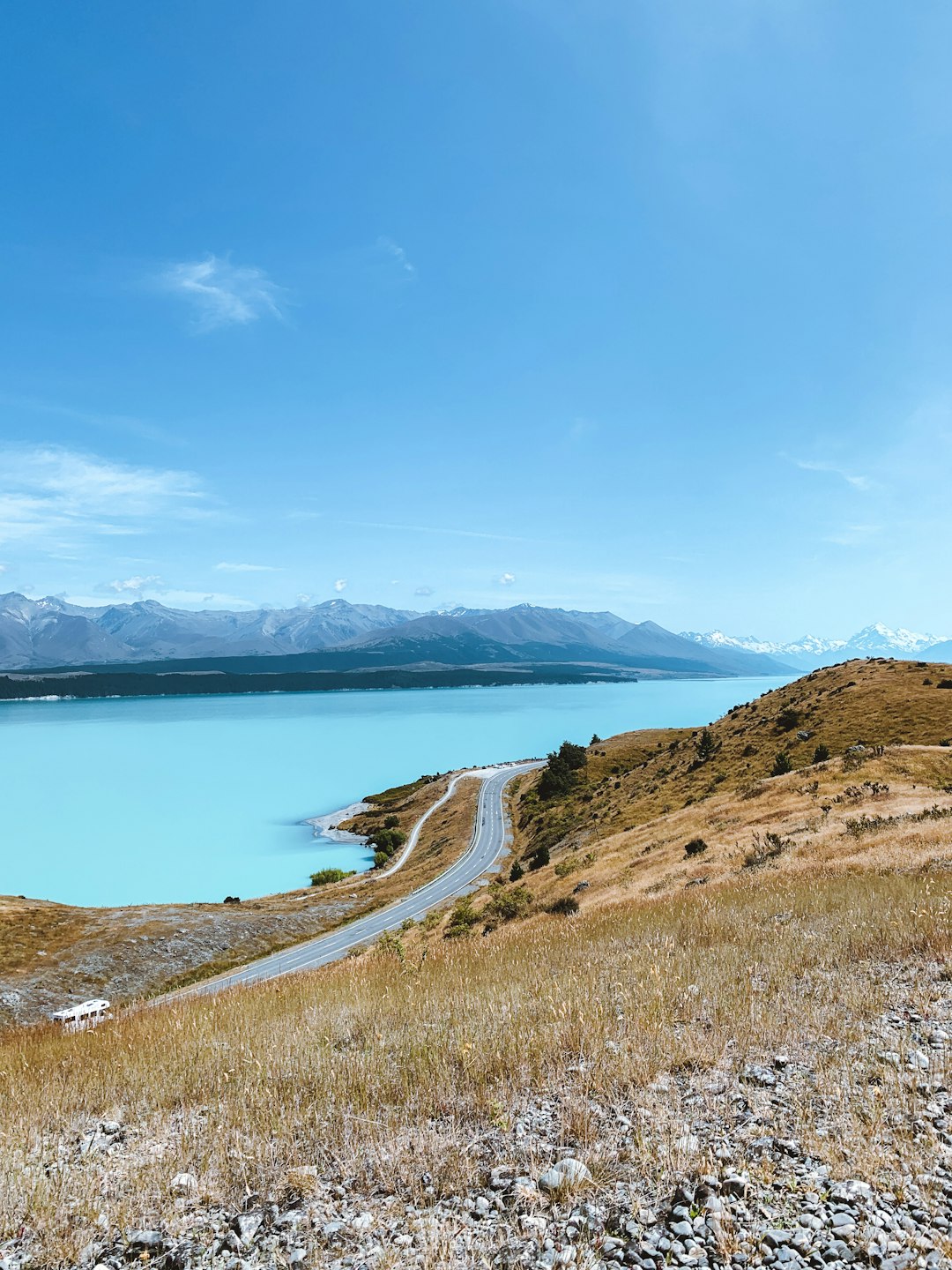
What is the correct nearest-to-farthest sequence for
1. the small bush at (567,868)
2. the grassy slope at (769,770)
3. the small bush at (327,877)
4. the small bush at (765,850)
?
the small bush at (765,850) → the grassy slope at (769,770) → the small bush at (567,868) → the small bush at (327,877)

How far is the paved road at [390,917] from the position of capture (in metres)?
44.4

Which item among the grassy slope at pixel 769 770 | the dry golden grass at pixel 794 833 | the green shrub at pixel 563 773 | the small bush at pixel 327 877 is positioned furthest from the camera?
the green shrub at pixel 563 773

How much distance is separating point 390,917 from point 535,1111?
186 feet

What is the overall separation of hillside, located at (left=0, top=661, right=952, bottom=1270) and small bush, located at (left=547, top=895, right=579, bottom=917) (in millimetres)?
15706

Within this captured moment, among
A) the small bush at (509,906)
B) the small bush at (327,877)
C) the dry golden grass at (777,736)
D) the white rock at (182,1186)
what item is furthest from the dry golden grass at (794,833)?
the small bush at (327,877)

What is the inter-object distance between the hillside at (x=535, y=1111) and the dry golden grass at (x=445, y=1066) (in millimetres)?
Result: 30

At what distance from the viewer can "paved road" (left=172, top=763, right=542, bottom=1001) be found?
44438 millimetres

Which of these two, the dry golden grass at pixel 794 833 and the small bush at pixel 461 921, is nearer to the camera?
the dry golden grass at pixel 794 833

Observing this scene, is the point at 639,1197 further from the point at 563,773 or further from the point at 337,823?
the point at 337,823

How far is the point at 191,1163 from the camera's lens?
16.1 ft

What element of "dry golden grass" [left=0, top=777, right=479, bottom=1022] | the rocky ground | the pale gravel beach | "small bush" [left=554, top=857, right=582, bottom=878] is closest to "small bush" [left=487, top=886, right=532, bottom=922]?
"small bush" [left=554, top=857, right=582, bottom=878]

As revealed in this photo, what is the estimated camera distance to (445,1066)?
602cm

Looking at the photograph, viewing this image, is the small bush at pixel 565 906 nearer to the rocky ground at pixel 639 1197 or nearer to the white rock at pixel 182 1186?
the rocky ground at pixel 639 1197

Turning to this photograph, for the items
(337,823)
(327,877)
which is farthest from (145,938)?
(337,823)
